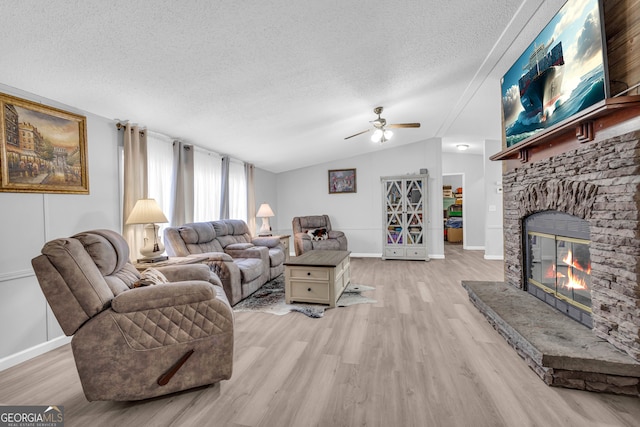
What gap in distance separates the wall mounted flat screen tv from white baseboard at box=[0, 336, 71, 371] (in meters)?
4.44

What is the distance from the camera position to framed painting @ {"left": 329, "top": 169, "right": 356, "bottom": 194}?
6953mm

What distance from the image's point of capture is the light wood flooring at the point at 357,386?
1547 millimetres

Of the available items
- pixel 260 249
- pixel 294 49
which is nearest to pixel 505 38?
pixel 294 49

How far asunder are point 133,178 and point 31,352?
174 cm

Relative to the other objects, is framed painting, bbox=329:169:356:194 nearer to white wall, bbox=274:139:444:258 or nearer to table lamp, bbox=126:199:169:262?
white wall, bbox=274:139:444:258

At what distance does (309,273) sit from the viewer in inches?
133

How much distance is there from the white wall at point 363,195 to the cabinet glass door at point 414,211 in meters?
0.37

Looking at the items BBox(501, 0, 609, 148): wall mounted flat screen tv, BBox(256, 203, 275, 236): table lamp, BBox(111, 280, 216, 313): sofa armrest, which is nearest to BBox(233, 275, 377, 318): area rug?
BBox(111, 280, 216, 313): sofa armrest

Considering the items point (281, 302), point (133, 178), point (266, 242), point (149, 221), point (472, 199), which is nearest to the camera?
point (149, 221)

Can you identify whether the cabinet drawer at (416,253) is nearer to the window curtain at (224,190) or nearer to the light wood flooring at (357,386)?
the light wood flooring at (357,386)

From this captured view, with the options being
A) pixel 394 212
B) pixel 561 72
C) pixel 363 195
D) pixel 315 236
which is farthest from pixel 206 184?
pixel 561 72

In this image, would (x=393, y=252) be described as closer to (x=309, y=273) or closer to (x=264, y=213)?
(x=264, y=213)

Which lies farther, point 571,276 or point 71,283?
point 571,276

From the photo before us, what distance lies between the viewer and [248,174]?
19.6 ft
